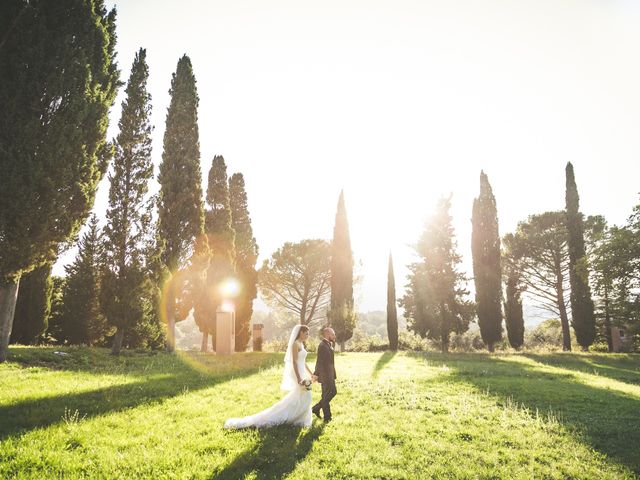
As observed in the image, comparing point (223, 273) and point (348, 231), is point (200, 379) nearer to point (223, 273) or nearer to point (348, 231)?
point (223, 273)

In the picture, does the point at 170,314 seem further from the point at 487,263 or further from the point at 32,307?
the point at 487,263

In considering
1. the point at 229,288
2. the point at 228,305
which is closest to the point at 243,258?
the point at 229,288

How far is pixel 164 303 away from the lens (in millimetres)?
21109

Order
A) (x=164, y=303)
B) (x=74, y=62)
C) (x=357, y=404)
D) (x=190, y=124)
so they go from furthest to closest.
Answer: (x=190, y=124) < (x=164, y=303) < (x=74, y=62) < (x=357, y=404)

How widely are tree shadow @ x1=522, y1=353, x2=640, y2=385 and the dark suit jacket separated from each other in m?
14.6

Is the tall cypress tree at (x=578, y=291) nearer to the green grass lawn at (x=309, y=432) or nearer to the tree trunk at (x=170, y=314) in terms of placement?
the green grass lawn at (x=309, y=432)

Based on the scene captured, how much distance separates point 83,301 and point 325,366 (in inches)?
854

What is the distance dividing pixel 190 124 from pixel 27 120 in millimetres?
12714

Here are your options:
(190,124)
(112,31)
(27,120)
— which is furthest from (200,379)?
(190,124)

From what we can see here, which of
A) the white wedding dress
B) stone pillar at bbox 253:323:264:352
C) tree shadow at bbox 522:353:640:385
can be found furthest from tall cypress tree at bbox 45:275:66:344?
tree shadow at bbox 522:353:640:385

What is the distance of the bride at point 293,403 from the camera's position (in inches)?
280

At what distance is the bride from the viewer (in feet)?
23.4

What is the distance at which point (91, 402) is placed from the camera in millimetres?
7801

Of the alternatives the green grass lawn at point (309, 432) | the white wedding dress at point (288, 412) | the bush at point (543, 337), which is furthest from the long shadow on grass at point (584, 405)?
the bush at point (543, 337)
